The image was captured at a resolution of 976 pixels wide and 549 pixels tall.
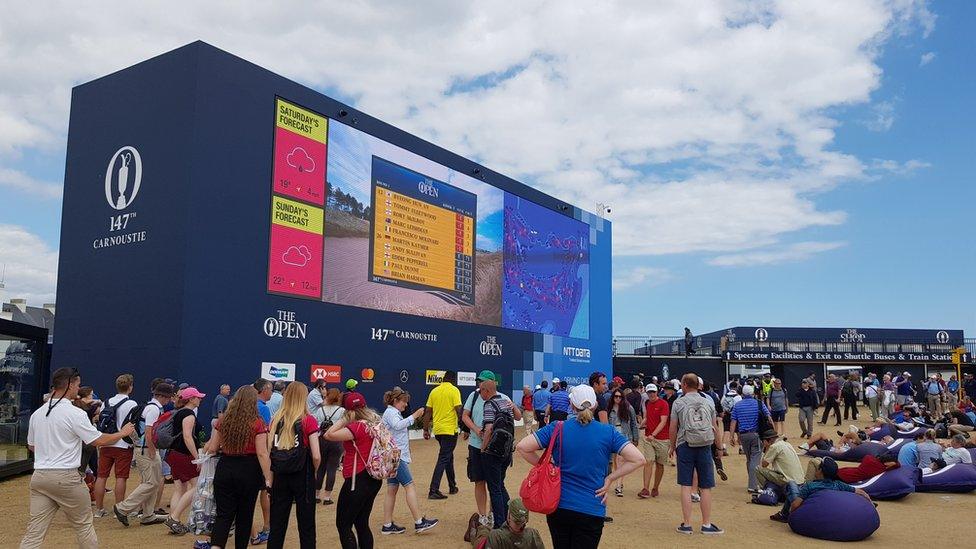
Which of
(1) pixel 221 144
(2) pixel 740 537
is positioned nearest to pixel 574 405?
(2) pixel 740 537

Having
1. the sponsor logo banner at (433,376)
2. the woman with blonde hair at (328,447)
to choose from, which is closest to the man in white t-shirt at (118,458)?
the woman with blonde hair at (328,447)

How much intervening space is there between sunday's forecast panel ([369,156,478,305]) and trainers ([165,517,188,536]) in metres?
9.36

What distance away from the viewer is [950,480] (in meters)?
11.5

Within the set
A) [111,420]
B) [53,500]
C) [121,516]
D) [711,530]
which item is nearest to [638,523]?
[711,530]

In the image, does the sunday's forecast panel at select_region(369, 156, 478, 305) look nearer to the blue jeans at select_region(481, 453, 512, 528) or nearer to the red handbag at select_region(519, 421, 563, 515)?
the blue jeans at select_region(481, 453, 512, 528)

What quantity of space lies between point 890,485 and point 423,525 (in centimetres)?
715

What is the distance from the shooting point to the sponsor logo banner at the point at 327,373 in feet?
50.0

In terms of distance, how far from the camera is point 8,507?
9.37 meters

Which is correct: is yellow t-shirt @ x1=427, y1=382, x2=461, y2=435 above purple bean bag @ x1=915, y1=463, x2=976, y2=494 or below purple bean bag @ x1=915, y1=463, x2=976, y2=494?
above

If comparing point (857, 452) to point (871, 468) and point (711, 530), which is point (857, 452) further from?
point (711, 530)

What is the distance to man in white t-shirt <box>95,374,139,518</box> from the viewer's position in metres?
8.10

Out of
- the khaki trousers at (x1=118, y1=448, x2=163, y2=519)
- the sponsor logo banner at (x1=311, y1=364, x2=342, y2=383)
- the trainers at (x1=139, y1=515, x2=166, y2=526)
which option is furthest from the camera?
the sponsor logo banner at (x1=311, y1=364, x2=342, y2=383)

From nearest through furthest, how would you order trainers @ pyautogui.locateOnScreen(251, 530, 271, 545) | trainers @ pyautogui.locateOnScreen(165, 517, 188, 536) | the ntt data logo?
trainers @ pyautogui.locateOnScreen(251, 530, 271, 545), trainers @ pyautogui.locateOnScreen(165, 517, 188, 536), the ntt data logo

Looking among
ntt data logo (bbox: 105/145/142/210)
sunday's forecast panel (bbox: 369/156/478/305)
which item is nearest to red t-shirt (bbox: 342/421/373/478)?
ntt data logo (bbox: 105/145/142/210)
